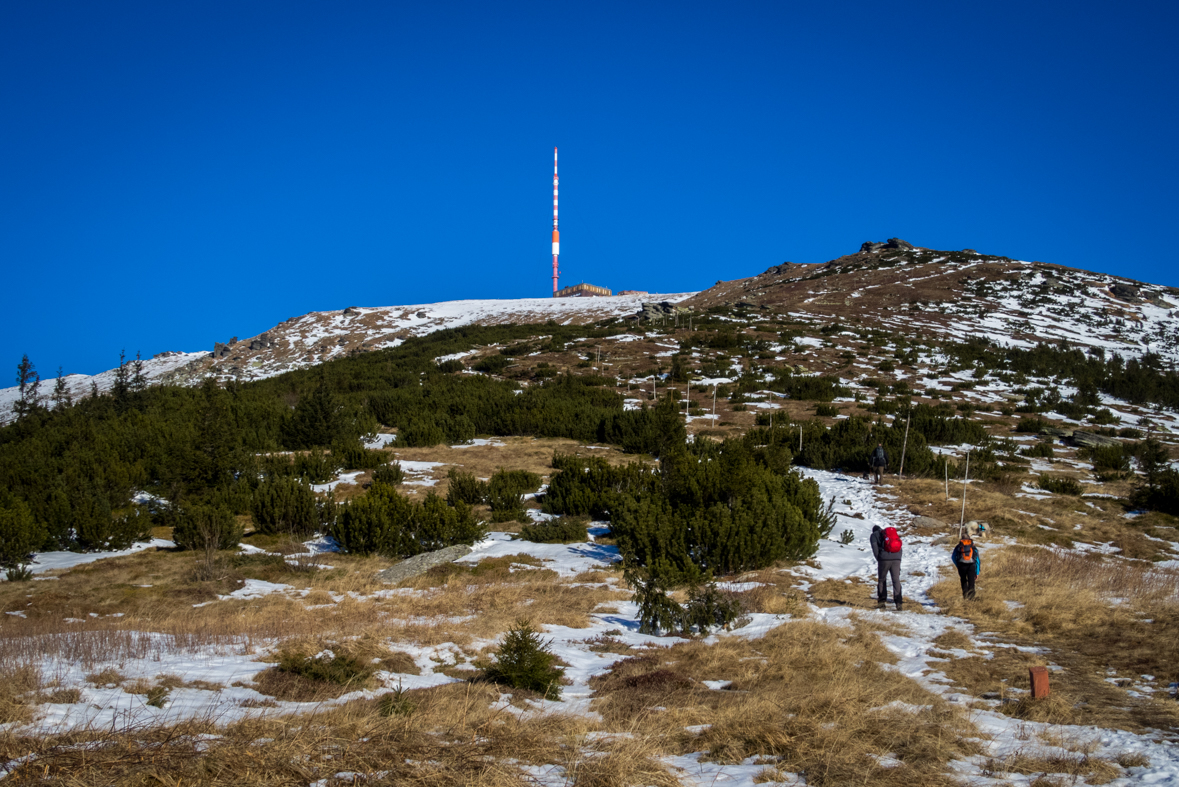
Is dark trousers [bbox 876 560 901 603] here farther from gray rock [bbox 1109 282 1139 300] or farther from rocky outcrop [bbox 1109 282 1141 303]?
gray rock [bbox 1109 282 1139 300]

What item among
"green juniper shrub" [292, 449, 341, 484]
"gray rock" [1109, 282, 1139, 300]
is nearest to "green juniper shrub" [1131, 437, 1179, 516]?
"green juniper shrub" [292, 449, 341, 484]

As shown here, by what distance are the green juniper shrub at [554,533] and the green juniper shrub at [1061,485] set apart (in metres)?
10.5

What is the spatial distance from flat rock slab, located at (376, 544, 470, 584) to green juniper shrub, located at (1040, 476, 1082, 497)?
12585mm

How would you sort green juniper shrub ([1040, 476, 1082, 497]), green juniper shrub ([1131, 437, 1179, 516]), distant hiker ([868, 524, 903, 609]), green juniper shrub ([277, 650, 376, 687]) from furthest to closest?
green juniper shrub ([1040, 476, 1082, 497])
green juniper shrub ([1131, 437, 1179, 516])
distant hiker ([868, 524, 903, 609])
green juniper shrub ([277, 650, 376, 687])

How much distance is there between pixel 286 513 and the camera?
1119cm

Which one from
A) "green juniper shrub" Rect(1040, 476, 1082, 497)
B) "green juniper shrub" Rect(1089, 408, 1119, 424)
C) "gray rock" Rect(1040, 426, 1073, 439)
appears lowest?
"green juniper shrub" Rect(1040, 476, 1082, 497)

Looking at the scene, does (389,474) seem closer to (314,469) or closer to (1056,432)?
(314,469)

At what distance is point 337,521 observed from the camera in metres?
10.8

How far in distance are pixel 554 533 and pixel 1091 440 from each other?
672 inches

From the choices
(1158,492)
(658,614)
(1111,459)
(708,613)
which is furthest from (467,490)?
(1111,459)

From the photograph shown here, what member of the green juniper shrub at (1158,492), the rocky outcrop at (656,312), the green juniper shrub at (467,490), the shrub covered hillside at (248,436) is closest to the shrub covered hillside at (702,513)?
the green juniper shrub at (467,490)

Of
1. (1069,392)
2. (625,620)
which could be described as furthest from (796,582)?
(1069,392)

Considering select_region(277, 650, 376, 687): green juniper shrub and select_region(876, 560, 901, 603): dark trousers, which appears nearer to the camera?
select_region(277, 650, 376, 687): green juniper shrub

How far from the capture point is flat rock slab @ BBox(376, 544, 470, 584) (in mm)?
8961
